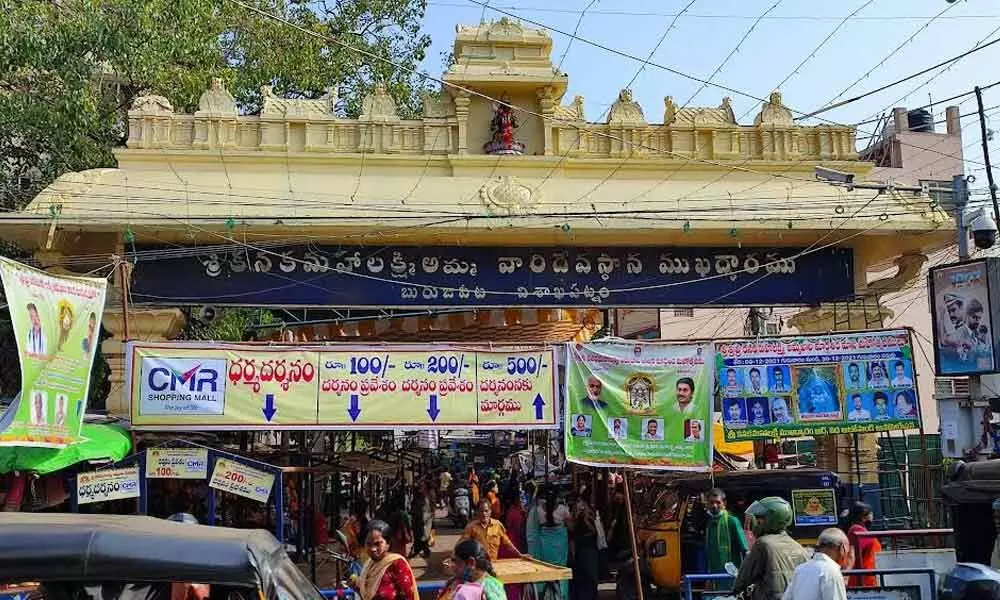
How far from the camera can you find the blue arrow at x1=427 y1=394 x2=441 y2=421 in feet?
34.9

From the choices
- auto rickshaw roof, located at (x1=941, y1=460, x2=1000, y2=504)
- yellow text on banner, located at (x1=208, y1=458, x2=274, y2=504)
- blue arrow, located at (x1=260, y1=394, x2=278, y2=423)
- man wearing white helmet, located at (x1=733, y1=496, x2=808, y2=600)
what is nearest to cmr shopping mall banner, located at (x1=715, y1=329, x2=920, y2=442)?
auto rickshaw roof, located at (x1=941, y1=460, x2=1000, y2=504)

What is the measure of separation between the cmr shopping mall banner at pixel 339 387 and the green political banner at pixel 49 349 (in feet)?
2.74

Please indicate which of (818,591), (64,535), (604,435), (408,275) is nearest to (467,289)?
(408,275)

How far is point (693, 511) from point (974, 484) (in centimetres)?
526

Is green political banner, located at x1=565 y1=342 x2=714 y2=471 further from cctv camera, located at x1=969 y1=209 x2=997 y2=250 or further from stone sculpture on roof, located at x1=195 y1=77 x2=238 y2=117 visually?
stone sculpture on roof, located at x1=195 y1=77 x2=238 y2=117

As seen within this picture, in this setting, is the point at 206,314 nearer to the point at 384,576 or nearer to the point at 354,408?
the point at 354,408

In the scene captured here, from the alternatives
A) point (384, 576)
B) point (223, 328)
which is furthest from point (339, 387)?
point (223, 328)

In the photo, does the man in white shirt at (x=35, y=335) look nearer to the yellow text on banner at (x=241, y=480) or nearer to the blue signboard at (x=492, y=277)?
the yellow text on banner at (x=241, y=480)

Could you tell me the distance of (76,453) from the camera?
9211 mm

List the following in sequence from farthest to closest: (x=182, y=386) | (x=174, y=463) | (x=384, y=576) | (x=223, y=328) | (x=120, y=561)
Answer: (x=223, y=328)
(x=182, y=386)
(x=174, y=463)
(x=384, y=576)
(x=120, y=561)

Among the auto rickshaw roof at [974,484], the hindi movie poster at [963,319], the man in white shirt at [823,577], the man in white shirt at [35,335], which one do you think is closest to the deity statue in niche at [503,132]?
the hindi movie poster at [963,319]

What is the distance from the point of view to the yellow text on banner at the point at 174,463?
32.4 ft

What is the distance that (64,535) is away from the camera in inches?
175

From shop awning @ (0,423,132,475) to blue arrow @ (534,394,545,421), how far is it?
4.51 m
